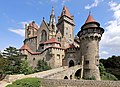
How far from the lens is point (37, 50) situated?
2078 inches

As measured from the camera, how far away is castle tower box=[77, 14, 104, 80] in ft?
137

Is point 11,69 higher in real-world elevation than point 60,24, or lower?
lower

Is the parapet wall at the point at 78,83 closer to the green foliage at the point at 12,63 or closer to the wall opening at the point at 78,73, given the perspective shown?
the green foliage at the point at 12,63

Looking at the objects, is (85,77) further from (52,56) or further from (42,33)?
(42,33)

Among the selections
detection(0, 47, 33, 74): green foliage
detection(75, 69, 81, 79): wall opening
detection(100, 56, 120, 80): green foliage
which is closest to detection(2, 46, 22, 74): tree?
detection(0, 47, 33, 74): green foliage

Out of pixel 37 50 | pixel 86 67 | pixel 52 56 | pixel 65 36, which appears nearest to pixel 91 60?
pixel 86 67

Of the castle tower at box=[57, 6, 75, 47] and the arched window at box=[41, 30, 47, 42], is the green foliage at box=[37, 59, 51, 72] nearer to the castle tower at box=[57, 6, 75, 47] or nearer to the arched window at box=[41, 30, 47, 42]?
the arched window at box=[41, 30, 47, 42]

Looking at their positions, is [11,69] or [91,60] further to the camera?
[91,60]

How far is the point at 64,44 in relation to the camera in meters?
50.2

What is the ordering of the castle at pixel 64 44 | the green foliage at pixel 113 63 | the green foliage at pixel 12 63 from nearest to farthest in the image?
the green foliage at pixel 12 63 < the castle at pixel 64 44 < the green foliage at pixel 113 63

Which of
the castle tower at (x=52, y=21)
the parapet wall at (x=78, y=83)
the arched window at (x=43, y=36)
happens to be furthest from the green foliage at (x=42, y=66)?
the parapet wall at (x=78, y=83)

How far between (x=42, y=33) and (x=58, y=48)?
10.1 m

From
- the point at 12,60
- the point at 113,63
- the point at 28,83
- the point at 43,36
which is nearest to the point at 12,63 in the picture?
the point at 12,60

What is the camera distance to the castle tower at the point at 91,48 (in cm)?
4164
